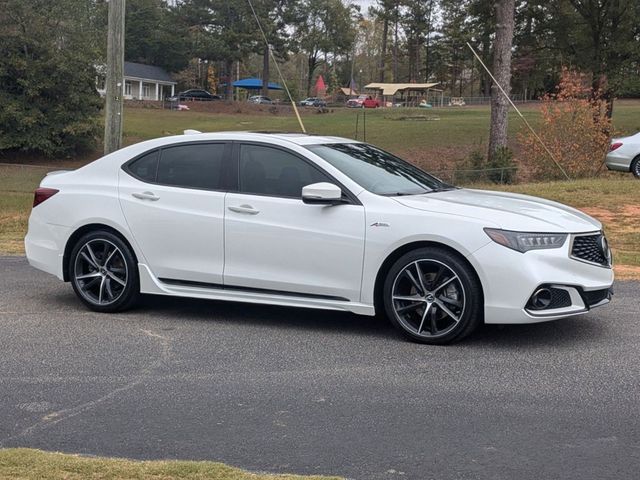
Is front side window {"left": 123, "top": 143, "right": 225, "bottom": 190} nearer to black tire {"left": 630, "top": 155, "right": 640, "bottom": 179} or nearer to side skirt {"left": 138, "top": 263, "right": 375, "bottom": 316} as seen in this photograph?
side skirt {"left": 138, "top": 263, "right": 375, "bottom": 316}

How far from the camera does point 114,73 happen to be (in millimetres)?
12594

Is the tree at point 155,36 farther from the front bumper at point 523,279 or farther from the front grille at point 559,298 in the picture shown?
the front grille at point 559,298

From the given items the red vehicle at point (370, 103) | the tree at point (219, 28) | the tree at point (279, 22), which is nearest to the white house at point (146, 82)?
the tree at point (219, 28)

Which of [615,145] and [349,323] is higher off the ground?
[615,145]

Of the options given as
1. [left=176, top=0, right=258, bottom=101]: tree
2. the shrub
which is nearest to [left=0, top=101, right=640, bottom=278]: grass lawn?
the shrub

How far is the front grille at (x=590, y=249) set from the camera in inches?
231

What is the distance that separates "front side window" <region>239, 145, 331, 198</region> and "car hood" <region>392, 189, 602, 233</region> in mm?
816

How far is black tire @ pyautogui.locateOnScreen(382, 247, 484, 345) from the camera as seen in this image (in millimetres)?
5812

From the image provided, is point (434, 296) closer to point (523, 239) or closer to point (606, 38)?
point (523, 239)

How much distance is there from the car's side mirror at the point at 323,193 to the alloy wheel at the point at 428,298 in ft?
2.58

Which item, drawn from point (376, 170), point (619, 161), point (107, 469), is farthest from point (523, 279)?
point (619, 161)

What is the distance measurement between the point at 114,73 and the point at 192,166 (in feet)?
20.6

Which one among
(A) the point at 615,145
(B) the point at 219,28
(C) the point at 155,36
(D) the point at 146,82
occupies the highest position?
(B) the point at 219,28

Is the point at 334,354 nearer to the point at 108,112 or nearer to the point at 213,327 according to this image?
the point at 213,327
